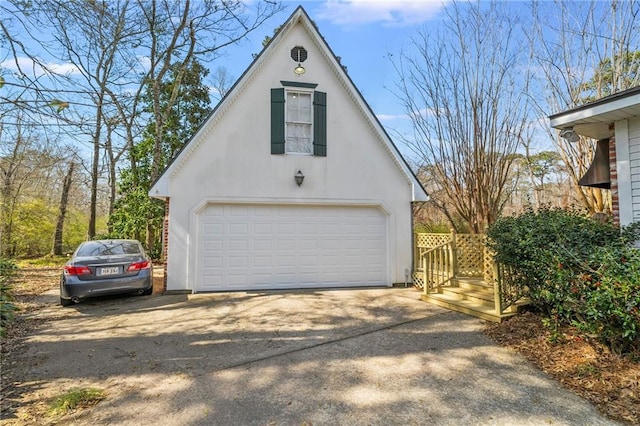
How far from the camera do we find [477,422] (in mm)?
2955

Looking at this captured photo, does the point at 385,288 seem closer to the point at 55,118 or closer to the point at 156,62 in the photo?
the point at 55,118

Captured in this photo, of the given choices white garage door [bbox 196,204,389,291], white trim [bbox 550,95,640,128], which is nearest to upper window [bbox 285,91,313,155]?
white garage door [bbox 196,204,389,291]

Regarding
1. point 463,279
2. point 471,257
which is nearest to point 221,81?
point 471,257

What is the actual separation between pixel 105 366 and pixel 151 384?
3.02 feet

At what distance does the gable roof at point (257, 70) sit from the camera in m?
8.26

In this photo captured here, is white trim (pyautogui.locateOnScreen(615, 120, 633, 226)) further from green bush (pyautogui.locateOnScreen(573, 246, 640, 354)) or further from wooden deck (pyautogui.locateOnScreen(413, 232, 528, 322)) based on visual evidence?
wooden deck (pyautogui.locateOnScreen(413, 232, 528, 322))

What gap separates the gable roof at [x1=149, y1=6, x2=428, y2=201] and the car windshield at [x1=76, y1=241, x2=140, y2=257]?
4.35 feet

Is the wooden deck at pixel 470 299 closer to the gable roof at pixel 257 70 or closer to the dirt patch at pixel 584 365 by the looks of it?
the dirt patch at pixel 584 365

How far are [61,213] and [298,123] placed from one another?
57.5 ft

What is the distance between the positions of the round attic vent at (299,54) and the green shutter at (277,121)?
1.05 m

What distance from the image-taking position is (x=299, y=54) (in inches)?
357

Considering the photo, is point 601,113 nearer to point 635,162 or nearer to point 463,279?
point 635,162

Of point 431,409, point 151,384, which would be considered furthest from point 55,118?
point 431,409

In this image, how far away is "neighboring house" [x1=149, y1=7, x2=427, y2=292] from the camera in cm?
838
